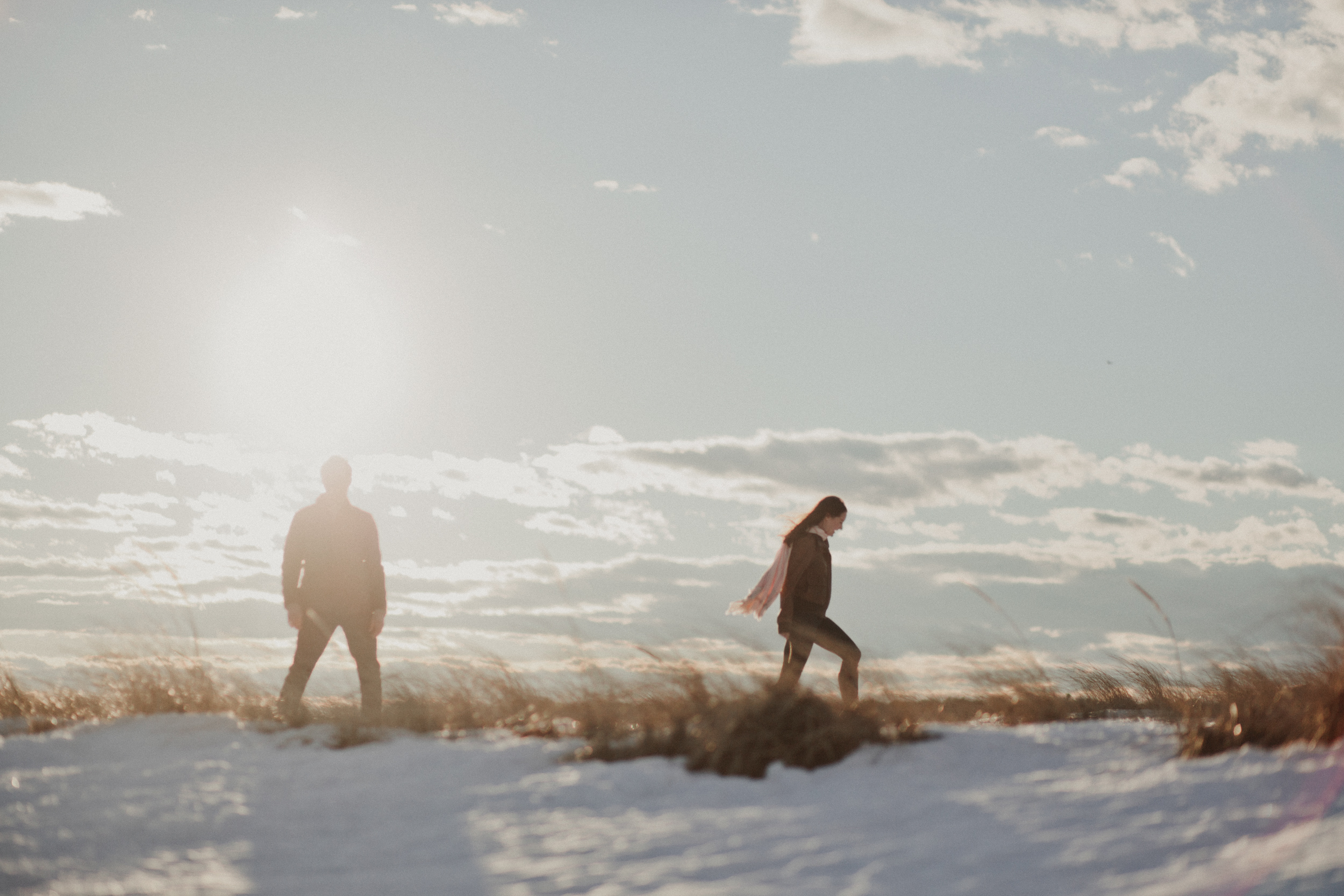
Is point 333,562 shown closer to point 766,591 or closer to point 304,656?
point 304,656

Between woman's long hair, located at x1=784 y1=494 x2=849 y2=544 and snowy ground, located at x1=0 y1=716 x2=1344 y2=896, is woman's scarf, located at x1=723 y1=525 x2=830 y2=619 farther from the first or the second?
snowy ground, located at x1=0 y1=716 x2=1344 y2=896

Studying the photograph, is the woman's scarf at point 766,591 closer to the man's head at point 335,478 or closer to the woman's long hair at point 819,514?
the woman's long hair at point 819,514

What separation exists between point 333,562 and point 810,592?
12.7 feet

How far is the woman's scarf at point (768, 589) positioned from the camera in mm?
8609

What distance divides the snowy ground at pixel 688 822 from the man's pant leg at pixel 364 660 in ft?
4.54

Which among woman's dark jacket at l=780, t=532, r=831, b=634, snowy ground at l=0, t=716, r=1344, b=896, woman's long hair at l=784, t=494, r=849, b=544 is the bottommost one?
snowy ground at l=0, t=716, r=1344, b=896

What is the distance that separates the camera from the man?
782 cm

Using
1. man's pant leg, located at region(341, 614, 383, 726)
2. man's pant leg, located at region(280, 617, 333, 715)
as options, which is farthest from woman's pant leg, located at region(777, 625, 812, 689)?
man's pant leg, located at region(280, 617, 333, 715)

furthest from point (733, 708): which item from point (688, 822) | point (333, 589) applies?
point (333, 589)

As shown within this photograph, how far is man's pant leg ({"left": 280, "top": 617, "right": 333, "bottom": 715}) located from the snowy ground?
1304 millimetres

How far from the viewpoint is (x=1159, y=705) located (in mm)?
8391

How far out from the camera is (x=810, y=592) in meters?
8.35

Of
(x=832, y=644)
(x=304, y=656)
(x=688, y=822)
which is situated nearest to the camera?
(x=688, y=822)

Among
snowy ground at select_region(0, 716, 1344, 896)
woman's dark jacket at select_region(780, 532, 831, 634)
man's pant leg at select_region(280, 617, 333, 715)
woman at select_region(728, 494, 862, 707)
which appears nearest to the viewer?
snowy ground at select_region(0, 716, 1344, 896)
